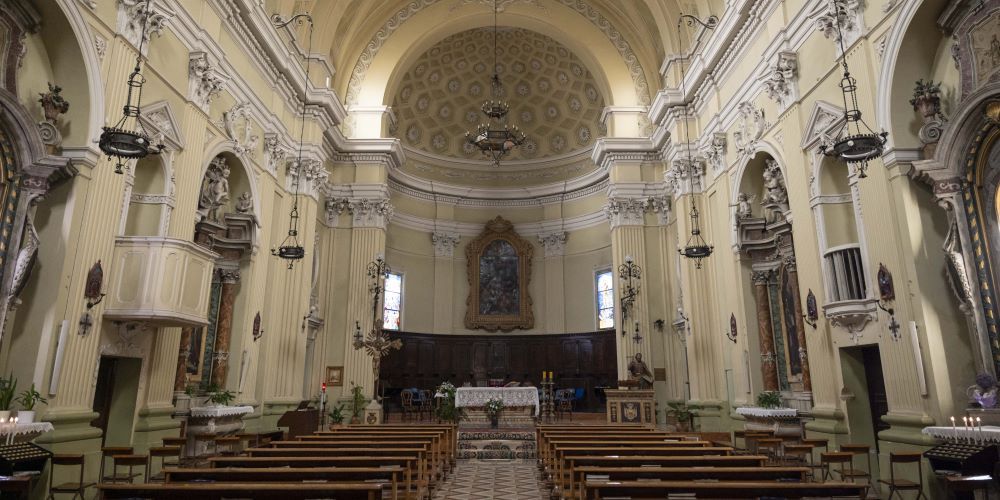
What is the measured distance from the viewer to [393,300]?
21.2 metres

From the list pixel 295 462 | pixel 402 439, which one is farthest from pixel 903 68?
pixel 295 462

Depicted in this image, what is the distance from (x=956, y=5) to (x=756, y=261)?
599cm

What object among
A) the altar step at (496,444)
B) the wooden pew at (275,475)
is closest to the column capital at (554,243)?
the altar step at (496,444)

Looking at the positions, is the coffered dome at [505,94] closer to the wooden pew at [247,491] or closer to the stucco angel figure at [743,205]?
the stucco angel figure at [743,205]

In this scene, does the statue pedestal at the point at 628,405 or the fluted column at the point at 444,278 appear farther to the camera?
the fluted column at the point at 444,278

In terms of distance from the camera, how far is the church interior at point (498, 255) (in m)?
7.11

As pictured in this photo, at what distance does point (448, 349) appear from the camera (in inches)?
853

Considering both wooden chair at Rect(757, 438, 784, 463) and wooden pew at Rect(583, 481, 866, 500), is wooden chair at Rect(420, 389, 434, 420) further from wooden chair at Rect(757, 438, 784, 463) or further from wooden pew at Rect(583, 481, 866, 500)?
wooden pew at Rect(583, 481, 866, 500)

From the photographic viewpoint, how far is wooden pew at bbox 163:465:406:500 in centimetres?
511

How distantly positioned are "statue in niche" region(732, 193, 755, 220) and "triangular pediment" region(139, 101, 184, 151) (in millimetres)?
10597

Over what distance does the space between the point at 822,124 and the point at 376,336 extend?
38.8 ft

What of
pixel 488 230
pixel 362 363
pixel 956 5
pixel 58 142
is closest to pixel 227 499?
pixel 58 142

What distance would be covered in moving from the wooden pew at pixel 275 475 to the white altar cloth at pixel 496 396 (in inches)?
400

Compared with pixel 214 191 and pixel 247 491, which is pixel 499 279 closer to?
pixel 214 191
